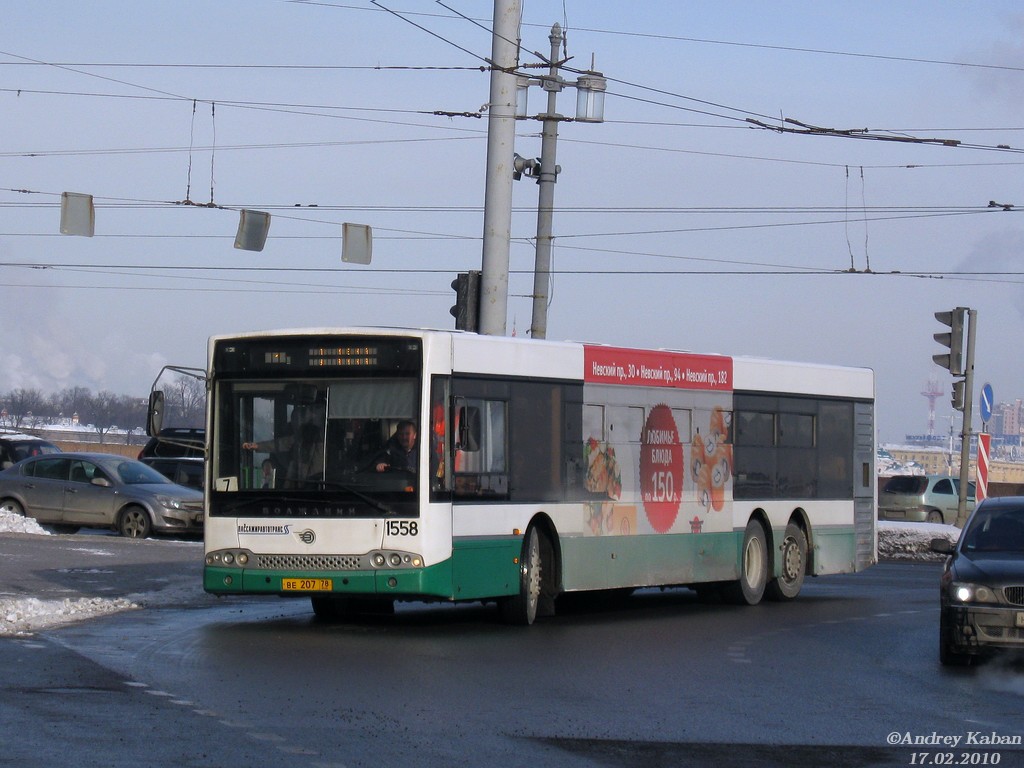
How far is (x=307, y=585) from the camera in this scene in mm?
14125

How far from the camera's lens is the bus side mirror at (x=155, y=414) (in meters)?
15.0

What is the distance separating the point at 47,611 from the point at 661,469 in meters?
6.60

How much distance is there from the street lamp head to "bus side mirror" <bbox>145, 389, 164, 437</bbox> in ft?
35.4

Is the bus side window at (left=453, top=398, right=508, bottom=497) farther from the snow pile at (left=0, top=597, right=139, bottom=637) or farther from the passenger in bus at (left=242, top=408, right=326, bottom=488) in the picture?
the snow pile at (left=0, top=597, right=139, bottom=637)

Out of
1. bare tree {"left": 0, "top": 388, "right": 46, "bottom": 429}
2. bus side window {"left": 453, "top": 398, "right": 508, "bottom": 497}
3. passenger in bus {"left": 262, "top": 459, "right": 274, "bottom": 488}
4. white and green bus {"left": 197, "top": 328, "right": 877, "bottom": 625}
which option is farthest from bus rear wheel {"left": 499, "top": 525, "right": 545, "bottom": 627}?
bare tree {"left": 0, "top": 388, "right": 46, "bottom": 429}

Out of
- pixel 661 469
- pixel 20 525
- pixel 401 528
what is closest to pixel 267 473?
pixel 401 528

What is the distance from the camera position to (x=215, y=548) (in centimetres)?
1453

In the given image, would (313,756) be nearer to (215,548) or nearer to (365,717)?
(365,717)

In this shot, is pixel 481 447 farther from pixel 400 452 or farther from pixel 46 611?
pixel 46 611

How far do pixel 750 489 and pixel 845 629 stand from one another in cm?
317

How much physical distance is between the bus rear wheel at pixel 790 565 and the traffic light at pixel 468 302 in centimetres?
491

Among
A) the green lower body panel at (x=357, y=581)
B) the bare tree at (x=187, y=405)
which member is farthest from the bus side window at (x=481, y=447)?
the bare tree at (x=187, y=405)

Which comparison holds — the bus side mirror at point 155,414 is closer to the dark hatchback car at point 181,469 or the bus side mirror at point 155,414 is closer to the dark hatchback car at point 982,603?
the dark hatchback car at point 982,603

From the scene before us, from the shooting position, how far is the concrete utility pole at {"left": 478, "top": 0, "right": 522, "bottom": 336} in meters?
20.8
